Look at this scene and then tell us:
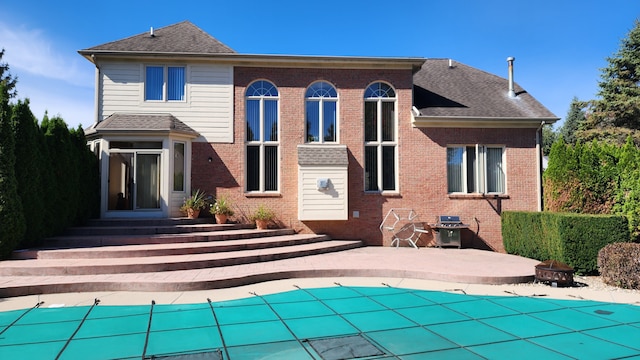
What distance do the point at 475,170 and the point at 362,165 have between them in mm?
3876

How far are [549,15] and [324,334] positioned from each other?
11403mm

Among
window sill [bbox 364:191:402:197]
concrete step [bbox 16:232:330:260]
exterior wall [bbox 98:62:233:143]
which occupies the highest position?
exterior wall [bbox 98:62:233:143]

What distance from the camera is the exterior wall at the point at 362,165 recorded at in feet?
40.7

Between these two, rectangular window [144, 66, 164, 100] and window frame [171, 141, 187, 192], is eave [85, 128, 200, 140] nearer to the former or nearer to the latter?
window frame [171, 141, 187, 192]

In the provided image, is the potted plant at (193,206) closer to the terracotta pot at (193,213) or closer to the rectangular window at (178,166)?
the terracotta pot at (193,213)

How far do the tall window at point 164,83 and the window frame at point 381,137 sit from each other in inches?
239

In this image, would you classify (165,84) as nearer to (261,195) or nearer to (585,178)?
(261,195)

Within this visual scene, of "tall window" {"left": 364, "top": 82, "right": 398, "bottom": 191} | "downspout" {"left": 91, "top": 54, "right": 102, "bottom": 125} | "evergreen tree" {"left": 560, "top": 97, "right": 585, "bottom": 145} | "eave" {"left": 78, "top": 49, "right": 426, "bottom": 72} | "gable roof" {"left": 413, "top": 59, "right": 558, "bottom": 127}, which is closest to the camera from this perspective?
"eave" {"left": 78, "top": 49, "right": 426, "bottom": 72}

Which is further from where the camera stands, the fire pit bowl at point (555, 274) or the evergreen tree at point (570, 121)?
the evergreen tree at point (570, 121)

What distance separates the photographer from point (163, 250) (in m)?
8.88

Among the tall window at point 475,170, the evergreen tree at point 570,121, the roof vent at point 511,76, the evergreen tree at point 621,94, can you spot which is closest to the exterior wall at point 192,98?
the tall window at point 475,170

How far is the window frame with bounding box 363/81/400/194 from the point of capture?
42.1 feet

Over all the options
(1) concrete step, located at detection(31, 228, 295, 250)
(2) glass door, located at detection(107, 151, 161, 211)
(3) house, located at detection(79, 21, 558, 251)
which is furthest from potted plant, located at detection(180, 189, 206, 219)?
(1) concrete step, located at detection(31, 228, 295, 250)

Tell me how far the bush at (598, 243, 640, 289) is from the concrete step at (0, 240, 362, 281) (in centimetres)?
685
